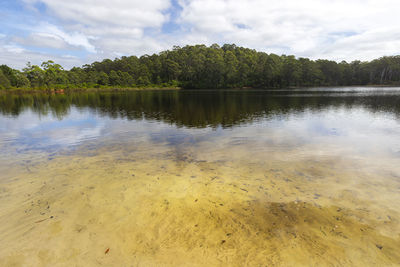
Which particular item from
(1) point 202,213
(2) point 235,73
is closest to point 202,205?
(1) point 202,213

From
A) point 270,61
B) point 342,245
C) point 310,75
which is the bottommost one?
point 342,245

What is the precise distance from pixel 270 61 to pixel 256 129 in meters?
130

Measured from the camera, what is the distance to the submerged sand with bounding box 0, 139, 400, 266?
14.7 feet

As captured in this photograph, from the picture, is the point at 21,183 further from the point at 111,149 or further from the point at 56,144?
the point at 56,144

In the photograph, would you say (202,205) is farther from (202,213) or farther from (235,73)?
(235,73)

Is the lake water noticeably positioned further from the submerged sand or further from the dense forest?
the dense forest

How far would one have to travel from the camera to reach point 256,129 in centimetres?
1802

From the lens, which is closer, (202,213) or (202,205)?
(202,213)

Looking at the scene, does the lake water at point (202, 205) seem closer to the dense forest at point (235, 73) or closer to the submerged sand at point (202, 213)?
the submerged sand at point (202, 213)

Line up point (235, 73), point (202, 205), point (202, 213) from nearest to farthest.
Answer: point (202, 213) → point (202, 205) → point (235, 73)

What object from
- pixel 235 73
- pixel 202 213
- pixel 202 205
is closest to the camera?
pixel 202 213

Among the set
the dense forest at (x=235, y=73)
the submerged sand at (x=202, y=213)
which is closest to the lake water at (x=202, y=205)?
the submerged sand at (x=202, y=213)

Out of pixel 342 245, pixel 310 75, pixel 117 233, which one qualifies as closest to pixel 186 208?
pixel 117 233

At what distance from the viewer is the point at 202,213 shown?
19.5 feet
